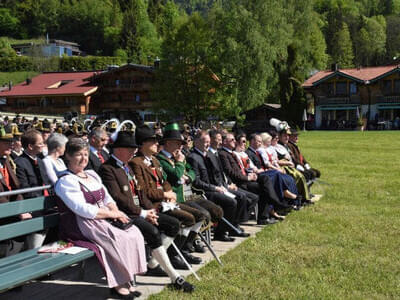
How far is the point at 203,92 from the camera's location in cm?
3962

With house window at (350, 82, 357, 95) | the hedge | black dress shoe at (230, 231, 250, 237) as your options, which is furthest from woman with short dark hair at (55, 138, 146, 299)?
the hedge

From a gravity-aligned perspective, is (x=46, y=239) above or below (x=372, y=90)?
below

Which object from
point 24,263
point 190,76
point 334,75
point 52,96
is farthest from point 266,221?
point 52,96

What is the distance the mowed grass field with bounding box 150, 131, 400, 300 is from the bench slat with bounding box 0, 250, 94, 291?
0.97 meters

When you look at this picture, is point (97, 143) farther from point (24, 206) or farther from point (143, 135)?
point (24, 206)

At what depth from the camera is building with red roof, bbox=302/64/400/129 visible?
48750 millimetres

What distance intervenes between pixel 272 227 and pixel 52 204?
4.04 meters

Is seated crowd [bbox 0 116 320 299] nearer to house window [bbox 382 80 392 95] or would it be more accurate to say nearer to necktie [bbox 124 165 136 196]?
necktie [bbox 124 165 136 196]

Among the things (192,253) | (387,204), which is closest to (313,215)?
(387,204)

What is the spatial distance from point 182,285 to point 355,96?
164ft

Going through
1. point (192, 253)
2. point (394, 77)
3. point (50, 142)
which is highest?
point (394, 77)

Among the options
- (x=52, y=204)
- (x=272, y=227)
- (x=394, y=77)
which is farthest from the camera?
(x=394, y=77)

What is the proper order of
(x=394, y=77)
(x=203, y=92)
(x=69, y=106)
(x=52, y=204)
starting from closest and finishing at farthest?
(x=52, y=204) < (x=203, y=92) < (x=394, y=77) < (x=69, y=106)

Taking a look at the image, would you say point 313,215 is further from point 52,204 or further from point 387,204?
point 52,204
